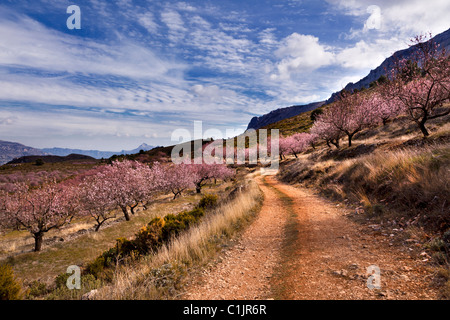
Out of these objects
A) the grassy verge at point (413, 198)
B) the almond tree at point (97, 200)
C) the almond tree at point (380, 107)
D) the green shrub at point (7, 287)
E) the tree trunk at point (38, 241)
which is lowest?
the tree trunk at point (38, 241)

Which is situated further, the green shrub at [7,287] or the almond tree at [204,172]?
the almond tree at [204,172]

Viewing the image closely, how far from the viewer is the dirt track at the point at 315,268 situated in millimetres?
4324

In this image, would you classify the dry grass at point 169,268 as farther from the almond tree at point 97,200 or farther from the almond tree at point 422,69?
the almond tree at point 97,200

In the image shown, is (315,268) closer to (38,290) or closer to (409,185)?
(409,185)

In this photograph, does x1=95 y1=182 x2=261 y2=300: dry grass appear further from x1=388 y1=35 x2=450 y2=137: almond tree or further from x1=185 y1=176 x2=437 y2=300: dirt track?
x1=388 y1=35 x2=450 y2=137: almond tree

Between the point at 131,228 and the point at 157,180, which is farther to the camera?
the point at 157,180

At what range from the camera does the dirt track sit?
14.2ft

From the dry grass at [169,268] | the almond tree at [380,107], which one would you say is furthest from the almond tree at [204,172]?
the dry grass at [169,268]

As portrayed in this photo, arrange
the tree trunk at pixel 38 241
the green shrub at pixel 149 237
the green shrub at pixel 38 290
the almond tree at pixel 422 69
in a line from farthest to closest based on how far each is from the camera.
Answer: the tree trunk at pixel 38 241
the almond tree at pixel 422 69
the green shrub at pixel 149 237
the green shrub at pixel 38 290
